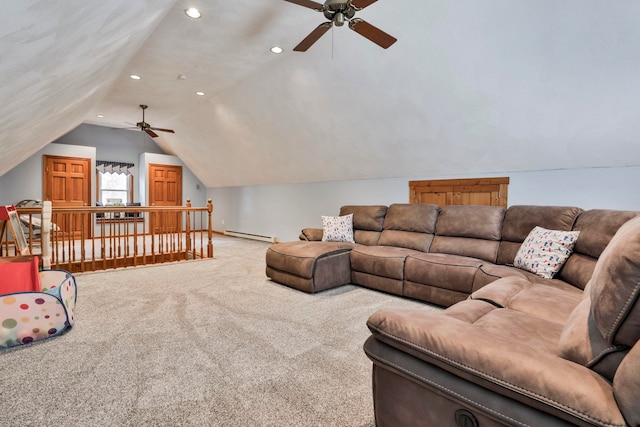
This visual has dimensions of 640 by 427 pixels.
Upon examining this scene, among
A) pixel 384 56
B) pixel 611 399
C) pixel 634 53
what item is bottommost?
pixel 611 399

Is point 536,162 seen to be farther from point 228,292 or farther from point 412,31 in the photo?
point 228,292

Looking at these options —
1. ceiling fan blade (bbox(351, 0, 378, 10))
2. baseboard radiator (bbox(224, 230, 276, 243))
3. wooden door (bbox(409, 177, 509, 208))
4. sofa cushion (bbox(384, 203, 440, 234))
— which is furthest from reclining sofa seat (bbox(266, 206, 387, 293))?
baseboard radiator (bbox(224, 230, 276, 243))

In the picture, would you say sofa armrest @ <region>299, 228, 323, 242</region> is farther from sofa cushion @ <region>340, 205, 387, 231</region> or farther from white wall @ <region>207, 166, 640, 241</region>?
white wall @ <region>207, 166, 640, 241</region>

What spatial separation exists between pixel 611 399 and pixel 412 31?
323 centimetres

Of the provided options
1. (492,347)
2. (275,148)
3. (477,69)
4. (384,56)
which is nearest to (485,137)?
(477,69)

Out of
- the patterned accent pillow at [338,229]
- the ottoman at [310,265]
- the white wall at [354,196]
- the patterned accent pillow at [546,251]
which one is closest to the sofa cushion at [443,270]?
the patterned accent pillow at [546,251]

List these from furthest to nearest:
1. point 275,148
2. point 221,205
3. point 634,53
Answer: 1. point 221,205
2. point 275,148
3. point 634,53

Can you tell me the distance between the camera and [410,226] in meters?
3.99

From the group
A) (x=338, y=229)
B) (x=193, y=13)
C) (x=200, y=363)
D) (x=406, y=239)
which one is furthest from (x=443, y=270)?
(x=193, y=13)

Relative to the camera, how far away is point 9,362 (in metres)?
2.03

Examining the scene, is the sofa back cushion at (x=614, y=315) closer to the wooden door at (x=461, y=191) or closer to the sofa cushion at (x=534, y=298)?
the sofa cushion at (x=534, y=298)

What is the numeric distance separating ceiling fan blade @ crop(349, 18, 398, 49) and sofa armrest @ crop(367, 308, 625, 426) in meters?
2.19

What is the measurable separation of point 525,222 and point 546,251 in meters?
0.50

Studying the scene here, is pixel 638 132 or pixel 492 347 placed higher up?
pixel 638 132
